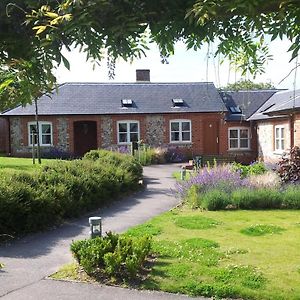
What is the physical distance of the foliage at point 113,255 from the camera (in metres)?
6.75

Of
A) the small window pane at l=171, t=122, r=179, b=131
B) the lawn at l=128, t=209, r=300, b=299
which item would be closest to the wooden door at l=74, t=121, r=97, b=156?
the small window pane at l=171, t=122, r=179, b=131

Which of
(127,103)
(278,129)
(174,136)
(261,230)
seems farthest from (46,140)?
(261,230)

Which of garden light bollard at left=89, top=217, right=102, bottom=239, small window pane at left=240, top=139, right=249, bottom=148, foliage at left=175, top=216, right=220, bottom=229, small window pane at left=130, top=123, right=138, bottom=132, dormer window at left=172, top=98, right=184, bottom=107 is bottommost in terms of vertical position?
foliage at left=175, top=216, right=220, bottom=229

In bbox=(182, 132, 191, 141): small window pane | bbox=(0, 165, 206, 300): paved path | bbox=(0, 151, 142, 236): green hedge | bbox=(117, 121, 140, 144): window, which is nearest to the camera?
bbox=(0, 165, 206, 300): paved path

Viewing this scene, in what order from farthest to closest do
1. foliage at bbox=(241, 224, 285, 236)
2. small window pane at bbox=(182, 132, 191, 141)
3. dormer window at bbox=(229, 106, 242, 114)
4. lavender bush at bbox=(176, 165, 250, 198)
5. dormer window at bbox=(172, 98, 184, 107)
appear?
dormer window at bbox=(229, 106, 242, 114) < dormer window at bbox=(172, 98, 184, 107) < small window pane at bbox=(182, 132, 191, 141) < lavender bush at bbox=(176, 165, 250, 198) < foliage at bbox=(241, 224, 285, 236)

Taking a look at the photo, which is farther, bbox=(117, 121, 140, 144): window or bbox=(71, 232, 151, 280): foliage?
bbox=(117, 121, 140, 144): window

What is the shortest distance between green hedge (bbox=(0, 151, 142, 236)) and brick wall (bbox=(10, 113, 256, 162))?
50.8 ft

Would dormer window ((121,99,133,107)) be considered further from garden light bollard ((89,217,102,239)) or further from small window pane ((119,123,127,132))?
garden light bollard ((89,217,102,239))

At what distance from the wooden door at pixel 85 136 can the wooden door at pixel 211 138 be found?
26.5 feet

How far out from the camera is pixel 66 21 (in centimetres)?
232

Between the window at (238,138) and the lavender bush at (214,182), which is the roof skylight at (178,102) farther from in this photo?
the lavender bush at (214,182)

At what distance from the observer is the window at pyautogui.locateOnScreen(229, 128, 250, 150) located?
3362cm

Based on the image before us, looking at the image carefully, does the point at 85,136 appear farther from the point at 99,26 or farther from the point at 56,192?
the point at 99,26

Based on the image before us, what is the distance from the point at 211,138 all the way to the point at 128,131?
6.09 meters
